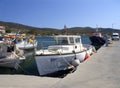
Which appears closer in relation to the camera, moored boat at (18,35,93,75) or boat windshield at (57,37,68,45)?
moored boat at (18,35,93,75)

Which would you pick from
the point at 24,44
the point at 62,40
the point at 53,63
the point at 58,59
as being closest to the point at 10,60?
the point at 62,40

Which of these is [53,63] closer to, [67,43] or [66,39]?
[67,43]

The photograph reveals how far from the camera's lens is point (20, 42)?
3775cm

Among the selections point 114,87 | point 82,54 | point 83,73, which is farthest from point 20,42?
point 114,87

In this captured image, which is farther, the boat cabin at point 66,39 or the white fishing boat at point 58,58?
the boat cabin at point 66,39

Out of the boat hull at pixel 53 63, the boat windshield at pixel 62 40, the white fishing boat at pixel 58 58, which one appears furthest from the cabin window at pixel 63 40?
the boat hull at pixel 53 63

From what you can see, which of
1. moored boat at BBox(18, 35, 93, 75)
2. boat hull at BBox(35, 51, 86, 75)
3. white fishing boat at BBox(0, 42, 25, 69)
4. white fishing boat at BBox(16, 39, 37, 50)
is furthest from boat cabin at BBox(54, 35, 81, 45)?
white fishing boat at BBox(16, 39, 37, 50)

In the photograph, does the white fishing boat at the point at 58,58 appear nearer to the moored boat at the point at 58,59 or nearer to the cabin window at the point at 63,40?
the moored boat at the point at 58,59

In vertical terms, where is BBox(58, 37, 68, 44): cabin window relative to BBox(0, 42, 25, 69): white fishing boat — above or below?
above

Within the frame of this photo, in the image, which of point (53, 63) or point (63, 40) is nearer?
point (53, 63)

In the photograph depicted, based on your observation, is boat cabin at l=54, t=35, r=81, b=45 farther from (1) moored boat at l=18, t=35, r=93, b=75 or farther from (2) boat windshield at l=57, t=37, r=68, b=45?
(1) moored boat at l=18, t=35, r=93, b=75

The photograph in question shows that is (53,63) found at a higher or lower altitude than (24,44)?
higher

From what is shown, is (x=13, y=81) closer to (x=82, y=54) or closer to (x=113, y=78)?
(x=113, y=78)

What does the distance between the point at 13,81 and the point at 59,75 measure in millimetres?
7266
